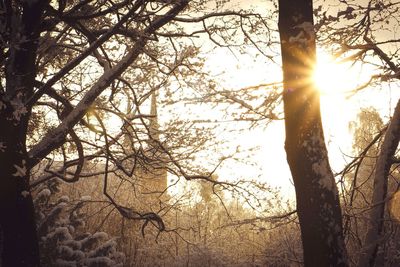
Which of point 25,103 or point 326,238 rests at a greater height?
point 25,103

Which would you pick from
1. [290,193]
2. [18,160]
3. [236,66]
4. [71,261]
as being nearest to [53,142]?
[18,160]

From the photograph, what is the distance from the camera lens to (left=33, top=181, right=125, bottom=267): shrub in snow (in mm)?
8727

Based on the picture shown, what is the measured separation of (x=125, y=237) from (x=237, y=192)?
564cm

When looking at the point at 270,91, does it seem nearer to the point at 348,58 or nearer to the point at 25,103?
the point at 348,58

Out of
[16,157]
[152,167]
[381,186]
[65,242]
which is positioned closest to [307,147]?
[381,186]

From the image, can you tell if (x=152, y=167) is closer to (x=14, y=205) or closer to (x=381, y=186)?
(x=14, y=205)

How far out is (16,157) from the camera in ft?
13.5

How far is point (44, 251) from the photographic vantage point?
8.78 meters

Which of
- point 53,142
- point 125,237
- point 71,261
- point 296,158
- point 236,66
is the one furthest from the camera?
point 125,237

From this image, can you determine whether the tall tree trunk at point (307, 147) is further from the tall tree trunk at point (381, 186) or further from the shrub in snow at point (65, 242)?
the shrub in snow at point (65, 242)

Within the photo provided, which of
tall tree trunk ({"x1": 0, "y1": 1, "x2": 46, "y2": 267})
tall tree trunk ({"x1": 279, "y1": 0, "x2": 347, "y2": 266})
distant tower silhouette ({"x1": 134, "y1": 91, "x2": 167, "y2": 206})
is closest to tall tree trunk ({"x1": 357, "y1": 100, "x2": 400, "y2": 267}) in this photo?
tall tree trunk ({"x1": 279, "y1": 0, "x2": 347, "y2": 266})

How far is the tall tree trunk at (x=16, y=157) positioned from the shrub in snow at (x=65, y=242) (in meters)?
4.20

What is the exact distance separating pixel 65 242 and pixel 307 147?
7412 mm

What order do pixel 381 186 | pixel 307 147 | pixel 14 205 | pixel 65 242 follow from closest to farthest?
pixel 307 147, pixel 14 205, pixel 381 186, pixel 65 242
